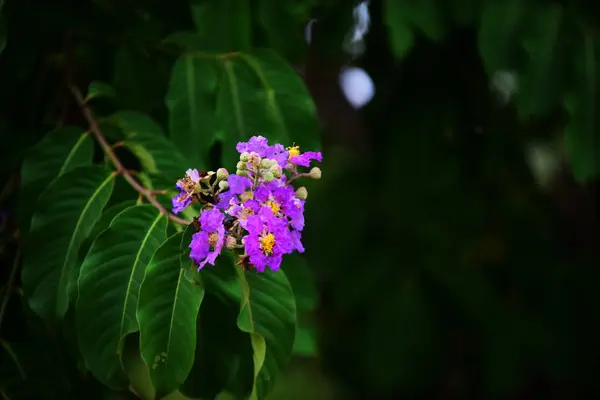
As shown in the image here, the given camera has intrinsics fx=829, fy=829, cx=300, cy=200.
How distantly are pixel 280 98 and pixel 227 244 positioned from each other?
0.63 m

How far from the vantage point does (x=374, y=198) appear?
10.3 ft

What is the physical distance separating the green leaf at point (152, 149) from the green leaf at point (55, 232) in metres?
0.11

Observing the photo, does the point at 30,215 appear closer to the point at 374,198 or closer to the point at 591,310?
the point at 374,198

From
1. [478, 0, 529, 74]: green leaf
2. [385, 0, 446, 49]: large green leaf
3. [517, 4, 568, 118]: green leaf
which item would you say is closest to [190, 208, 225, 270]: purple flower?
[385, 0, 446, 49]: large green leaf

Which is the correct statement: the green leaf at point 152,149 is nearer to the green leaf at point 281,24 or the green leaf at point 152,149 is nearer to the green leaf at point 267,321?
the green leaf at point 267,321

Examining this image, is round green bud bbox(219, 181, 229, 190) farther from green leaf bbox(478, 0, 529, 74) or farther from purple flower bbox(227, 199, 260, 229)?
green leaf bbox(478, 0, 529, 74)

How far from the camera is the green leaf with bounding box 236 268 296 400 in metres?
1.15

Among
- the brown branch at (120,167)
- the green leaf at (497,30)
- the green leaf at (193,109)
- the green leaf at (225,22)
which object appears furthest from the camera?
the green leaf at (497,30)

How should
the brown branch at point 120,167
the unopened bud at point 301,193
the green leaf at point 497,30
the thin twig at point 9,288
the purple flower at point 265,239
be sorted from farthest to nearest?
1. the green leaf at point 497,30
2. the thin twig at point 9,288
3. the brown branch at point 120,167
4. the unopened bud at point 301,193
5. the purple flower at point 265,239

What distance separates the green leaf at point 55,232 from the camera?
1.33 meters

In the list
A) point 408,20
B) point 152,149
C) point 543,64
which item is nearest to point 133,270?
point 152,149

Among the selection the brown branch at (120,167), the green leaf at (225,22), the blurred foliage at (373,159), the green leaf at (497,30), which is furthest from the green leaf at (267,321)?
the green leaf at (497,30)

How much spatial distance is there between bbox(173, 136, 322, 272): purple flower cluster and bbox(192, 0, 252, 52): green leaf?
0.68 meters

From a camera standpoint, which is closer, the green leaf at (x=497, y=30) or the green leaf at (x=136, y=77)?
the green leaf at (x=136, y=77)
